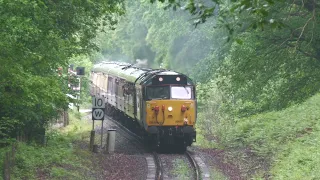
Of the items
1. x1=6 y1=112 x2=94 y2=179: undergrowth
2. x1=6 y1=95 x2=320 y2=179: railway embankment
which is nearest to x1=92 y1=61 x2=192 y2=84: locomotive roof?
x1=6 y1=95 x2=320 y2=179: railway embankment

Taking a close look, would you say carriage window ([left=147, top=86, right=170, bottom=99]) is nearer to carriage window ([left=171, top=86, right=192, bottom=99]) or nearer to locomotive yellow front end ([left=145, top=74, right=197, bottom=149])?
locomotive yellow front end ([left=145, top=74, right=197, bottom=149])

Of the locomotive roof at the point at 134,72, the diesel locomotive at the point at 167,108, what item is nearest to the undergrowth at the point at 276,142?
the diesel locomotive at the point at 167,108

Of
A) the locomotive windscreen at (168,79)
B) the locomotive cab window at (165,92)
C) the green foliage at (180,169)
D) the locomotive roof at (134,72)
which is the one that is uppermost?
the locomotive roof at (134,72)

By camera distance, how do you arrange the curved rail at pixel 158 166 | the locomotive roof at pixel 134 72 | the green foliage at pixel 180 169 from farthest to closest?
the locomotive roof at pixel 134 72
the green foliage at pixel 180 169
the curved rail at pixel 158 166

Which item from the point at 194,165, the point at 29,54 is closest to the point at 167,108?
the point at 194,165

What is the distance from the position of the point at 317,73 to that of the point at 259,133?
4.38 meters

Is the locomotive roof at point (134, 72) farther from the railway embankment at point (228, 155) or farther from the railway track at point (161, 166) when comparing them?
the railway track at point (161, 166)

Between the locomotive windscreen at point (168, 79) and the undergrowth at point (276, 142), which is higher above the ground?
the locomotive windscreen at point (168, 79)

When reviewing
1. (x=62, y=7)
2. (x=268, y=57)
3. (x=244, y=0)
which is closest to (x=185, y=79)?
(x=268, y=57)

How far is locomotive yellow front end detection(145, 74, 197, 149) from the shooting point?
2123 cm

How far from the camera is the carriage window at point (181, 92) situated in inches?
844

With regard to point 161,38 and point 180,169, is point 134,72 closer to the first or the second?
point 180,169

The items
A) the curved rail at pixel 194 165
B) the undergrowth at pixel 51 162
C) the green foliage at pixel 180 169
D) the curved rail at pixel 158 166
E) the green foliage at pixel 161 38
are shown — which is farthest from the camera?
the green foliage at pixel 161 38

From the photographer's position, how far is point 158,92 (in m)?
21.5
